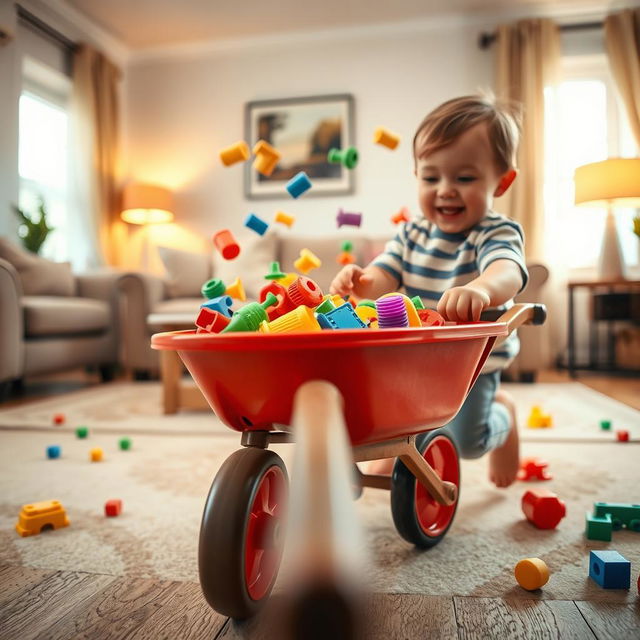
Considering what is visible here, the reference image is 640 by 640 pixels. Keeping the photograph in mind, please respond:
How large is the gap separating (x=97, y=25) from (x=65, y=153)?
1.00 m

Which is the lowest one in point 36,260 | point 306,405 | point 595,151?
point 306,405

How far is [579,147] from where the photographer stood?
14.6 ft

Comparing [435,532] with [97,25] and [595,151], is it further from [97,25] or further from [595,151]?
[97,25]

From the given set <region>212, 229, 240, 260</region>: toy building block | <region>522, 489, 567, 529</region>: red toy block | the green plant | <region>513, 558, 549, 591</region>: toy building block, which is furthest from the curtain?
<region>513, 558, 549, 591</region>: toy building block

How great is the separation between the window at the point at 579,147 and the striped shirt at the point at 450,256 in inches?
128

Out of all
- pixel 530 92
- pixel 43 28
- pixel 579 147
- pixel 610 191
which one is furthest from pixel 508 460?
pixel 43 28

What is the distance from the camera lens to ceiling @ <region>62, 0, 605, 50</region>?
412cm

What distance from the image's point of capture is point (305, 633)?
42 cm

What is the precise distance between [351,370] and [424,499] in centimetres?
46

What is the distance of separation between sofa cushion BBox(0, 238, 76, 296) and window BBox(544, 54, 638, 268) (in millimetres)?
3284

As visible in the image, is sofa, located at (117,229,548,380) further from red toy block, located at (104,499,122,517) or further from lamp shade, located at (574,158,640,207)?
red toy block, located at (104,499,122,517)

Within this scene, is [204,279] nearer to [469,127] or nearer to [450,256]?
[450,256]

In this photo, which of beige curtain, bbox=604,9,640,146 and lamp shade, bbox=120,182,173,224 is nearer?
beige curtain, bbox=604,9,640,146

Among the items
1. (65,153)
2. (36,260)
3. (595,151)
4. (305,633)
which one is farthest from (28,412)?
(595,151)
